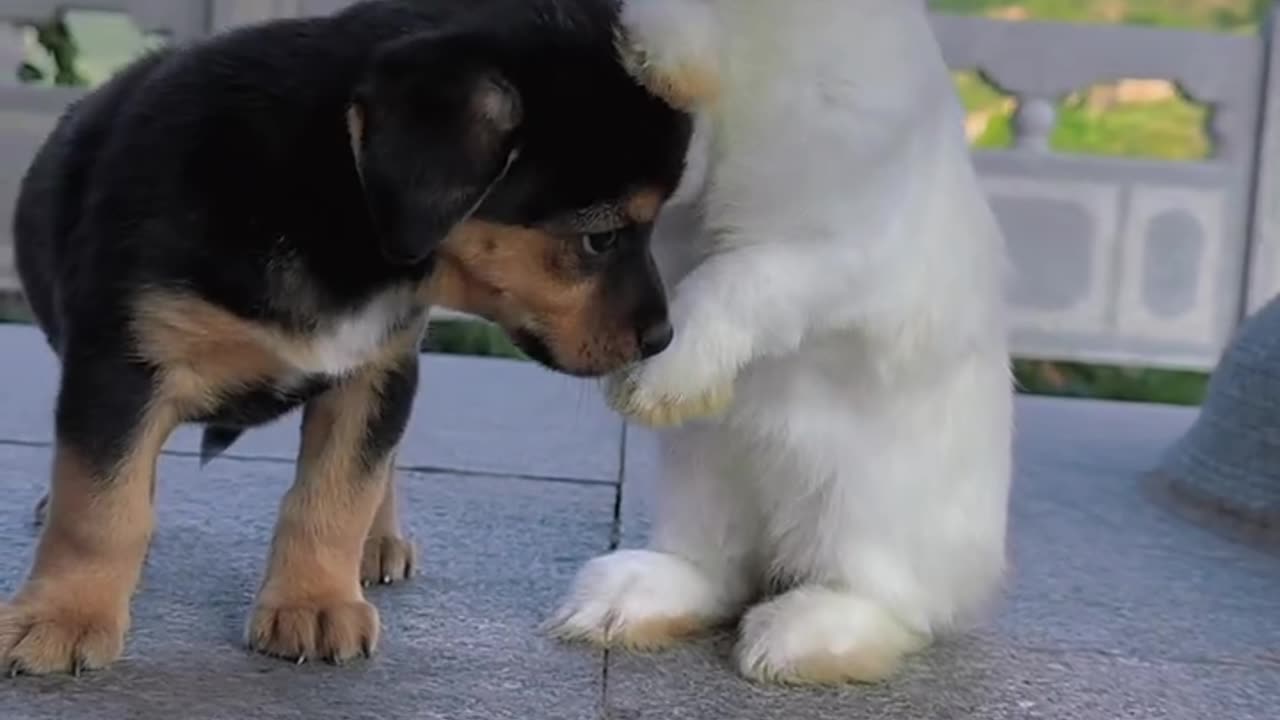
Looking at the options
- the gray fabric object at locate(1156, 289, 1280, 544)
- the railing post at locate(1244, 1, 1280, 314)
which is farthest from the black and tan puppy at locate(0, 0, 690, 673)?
the railing post at locate(1244, 1, 1280, 314)

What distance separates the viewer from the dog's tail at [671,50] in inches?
67.4

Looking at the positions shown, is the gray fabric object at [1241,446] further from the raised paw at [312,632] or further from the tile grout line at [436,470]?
the raised paw at [312,632]

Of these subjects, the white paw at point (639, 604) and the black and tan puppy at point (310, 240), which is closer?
the black and tan puppy at point (310, 240)

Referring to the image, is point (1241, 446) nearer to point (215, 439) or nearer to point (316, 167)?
point (215, 439)

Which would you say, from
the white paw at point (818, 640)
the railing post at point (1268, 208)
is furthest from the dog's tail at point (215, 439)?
the railing post at point (1268, 208)

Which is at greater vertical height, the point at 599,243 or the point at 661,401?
the point at 599,243

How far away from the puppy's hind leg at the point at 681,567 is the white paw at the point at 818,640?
92mm

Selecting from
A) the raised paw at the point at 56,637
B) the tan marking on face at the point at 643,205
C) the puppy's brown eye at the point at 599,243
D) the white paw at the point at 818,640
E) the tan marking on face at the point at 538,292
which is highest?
the tan marking on face at the point at 643,205

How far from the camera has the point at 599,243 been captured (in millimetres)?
1739

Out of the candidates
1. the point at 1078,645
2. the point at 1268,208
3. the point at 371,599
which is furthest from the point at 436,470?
the point at 1268,208

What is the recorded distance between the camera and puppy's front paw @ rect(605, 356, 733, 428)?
1.75 m

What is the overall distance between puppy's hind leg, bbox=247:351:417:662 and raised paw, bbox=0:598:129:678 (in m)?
0.16

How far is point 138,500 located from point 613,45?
25.3 inches

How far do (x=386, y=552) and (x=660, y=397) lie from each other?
0.55 metres
